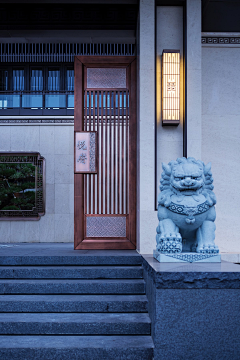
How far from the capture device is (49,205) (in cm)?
798

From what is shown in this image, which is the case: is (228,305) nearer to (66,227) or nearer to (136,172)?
(136,172)

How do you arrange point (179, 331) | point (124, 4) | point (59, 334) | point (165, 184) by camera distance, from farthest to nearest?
point (124, 4) < point (165, 184) < point (59, 334) < point (179, 331)

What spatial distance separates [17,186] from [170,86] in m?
5.22

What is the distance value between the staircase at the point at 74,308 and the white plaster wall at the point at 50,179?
4.04 meters

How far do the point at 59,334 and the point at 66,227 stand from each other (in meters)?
4.99

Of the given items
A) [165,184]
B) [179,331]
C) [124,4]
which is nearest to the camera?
[179,331]

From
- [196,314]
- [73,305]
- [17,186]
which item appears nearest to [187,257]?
[196,314]

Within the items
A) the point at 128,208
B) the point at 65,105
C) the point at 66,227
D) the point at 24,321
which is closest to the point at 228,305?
the point at 24,321

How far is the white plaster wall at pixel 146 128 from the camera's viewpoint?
4.33m

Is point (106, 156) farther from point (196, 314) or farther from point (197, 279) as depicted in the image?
point (196, 314)

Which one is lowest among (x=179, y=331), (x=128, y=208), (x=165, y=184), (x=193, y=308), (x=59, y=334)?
(x=59, y=334)

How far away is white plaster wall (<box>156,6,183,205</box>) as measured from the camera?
445cm

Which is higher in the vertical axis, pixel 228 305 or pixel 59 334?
pixel 228 305

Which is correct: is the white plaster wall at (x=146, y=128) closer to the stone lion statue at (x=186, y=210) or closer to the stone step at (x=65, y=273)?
the stone step at (x=65, y=273)
